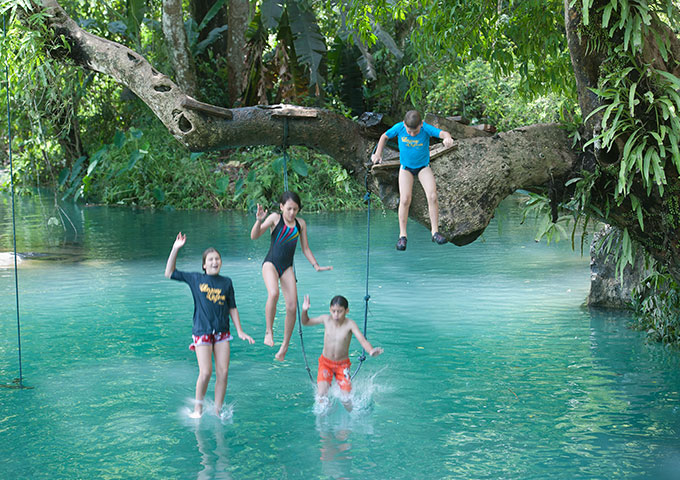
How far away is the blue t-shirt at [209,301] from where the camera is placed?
5.97 m

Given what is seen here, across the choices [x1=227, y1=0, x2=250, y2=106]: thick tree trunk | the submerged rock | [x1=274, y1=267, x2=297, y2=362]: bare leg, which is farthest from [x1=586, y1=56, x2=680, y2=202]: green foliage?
[x1=227, y1=0, x2=250, y2=106]: thick tree trunk

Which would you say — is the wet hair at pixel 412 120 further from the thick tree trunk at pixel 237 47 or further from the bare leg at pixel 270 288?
the thick tree trunk at pixel 237 47

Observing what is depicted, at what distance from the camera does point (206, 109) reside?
6113mm

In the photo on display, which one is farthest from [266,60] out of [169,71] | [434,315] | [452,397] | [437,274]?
[452,397]

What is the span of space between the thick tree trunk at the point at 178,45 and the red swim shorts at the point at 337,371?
13098 mm

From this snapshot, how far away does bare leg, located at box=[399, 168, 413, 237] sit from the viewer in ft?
19.5

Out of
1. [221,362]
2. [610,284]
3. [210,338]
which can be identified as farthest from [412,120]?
[610,284]

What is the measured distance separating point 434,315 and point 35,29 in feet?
19.2

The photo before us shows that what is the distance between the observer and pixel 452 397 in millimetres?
7223

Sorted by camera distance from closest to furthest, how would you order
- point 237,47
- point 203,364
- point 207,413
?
point 203,364, point 207,413, point 237,47

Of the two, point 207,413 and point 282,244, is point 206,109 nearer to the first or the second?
point 282,244

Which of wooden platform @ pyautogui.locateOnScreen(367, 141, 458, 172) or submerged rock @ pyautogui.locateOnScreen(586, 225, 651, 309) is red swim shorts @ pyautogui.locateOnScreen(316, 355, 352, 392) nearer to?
wooden platform @ pyautogui.locateOnScreen(367, 141, 458, 172)

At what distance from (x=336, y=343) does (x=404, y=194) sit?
1.45m

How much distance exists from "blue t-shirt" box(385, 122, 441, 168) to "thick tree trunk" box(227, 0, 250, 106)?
51.0 ft
